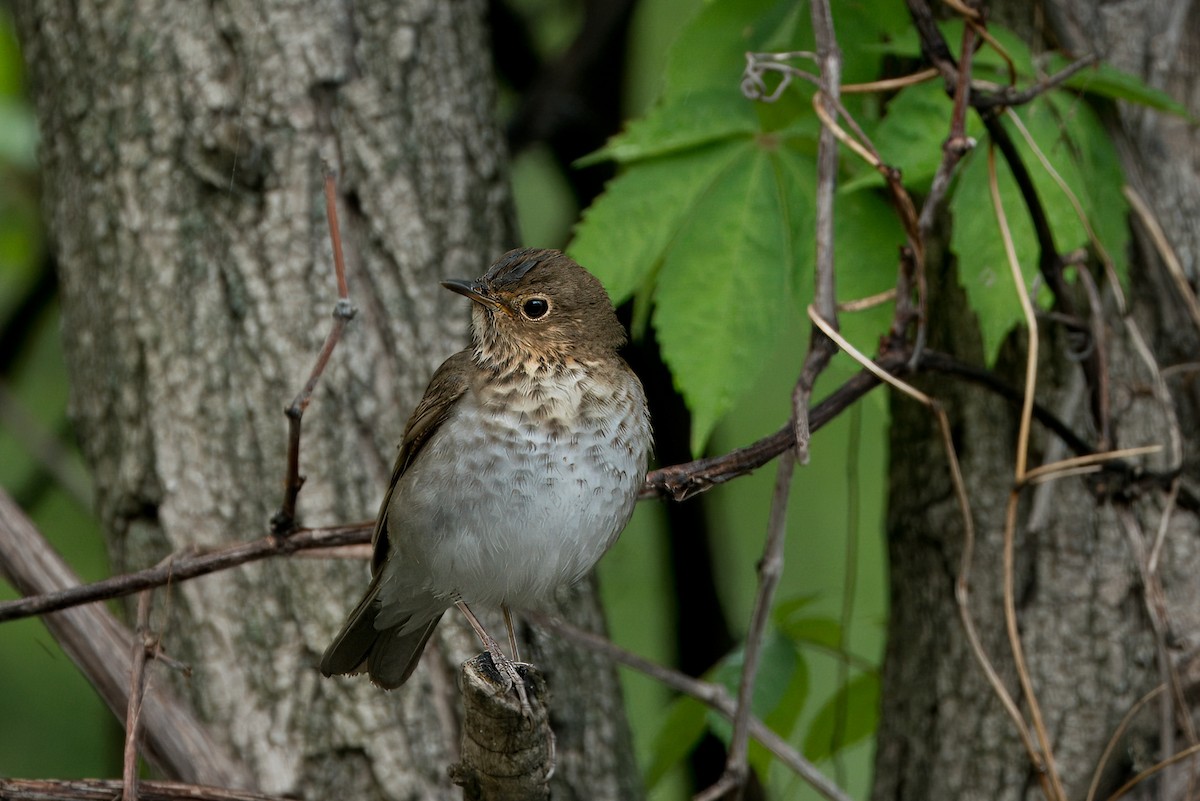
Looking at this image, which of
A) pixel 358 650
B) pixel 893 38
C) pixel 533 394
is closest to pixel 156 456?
pixel 358 650

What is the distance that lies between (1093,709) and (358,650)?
1.82m

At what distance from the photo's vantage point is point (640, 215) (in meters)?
2.97

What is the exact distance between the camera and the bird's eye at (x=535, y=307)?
2.84m

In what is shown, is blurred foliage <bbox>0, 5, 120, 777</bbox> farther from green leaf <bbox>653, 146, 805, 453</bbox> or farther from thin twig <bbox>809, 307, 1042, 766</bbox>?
thin twig <bbox>809, 307, 1042, 766</bbox>

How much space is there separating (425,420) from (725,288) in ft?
2.36

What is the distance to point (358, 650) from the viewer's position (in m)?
2.87

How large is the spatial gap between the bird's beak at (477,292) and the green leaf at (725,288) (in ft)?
1.20

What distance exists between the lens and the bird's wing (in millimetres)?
2742

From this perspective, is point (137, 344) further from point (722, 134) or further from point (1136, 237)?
point (1136, 237)

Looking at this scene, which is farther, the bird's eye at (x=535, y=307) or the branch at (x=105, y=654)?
the bird's eye at (x=535, y=307)

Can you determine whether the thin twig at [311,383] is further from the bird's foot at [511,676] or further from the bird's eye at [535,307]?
the bird's eye at [535,307]

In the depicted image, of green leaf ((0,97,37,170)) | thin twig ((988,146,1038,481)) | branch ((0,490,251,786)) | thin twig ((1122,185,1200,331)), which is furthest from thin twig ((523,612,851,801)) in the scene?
green leaf ((0,97,37,170))

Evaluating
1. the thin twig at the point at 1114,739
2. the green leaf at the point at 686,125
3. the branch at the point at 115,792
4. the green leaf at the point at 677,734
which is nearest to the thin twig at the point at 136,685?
the branch at the point at 115,792

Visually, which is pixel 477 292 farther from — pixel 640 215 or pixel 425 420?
pixel 640 215
